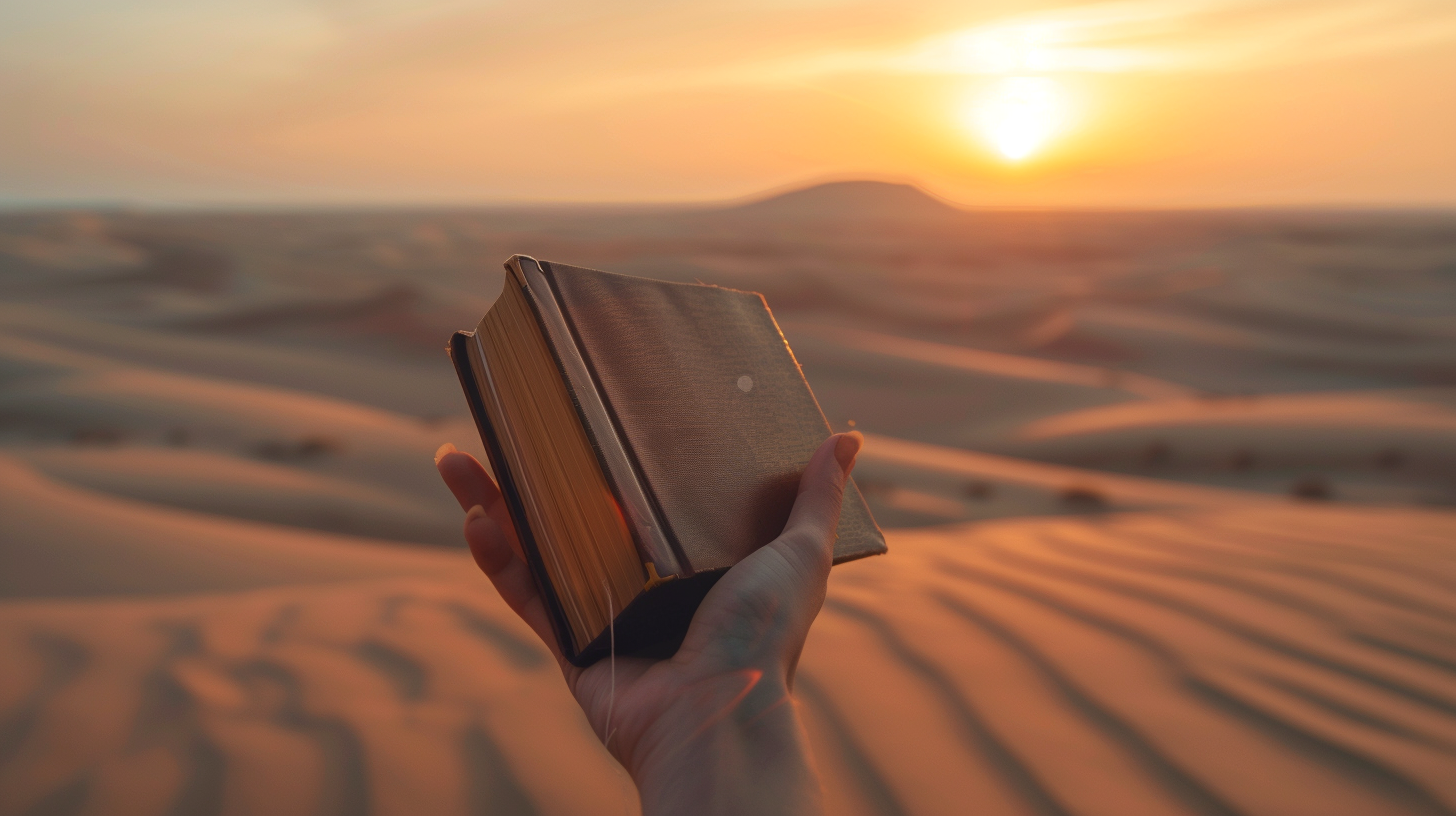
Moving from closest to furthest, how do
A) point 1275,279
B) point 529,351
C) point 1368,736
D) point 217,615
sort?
1. point 529,351
2. point 1368,736
3. point 217,615
4. point 1275,279

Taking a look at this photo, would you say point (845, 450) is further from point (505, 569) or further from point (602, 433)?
point (505, 569)

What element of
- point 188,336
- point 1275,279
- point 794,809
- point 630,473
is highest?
point 1275,279

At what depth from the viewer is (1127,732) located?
1.89 metres

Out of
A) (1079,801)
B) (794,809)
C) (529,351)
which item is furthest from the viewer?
(1079,801)

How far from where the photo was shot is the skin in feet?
3.40

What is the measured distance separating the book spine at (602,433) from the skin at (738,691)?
18cm

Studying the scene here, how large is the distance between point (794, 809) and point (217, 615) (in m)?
2.37

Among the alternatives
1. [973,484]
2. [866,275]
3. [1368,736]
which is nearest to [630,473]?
[1368,736]

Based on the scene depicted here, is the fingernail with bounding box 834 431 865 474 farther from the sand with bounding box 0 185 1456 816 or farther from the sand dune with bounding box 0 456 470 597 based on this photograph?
the sand dune with bounding box 0 456 470 597

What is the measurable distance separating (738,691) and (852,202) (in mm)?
77251

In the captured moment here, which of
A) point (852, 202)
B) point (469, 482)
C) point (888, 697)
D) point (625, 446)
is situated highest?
point (852, 202)

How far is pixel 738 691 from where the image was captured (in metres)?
1.15

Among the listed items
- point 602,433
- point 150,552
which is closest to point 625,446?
point 602,433

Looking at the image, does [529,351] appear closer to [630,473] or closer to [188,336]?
[630,473]
